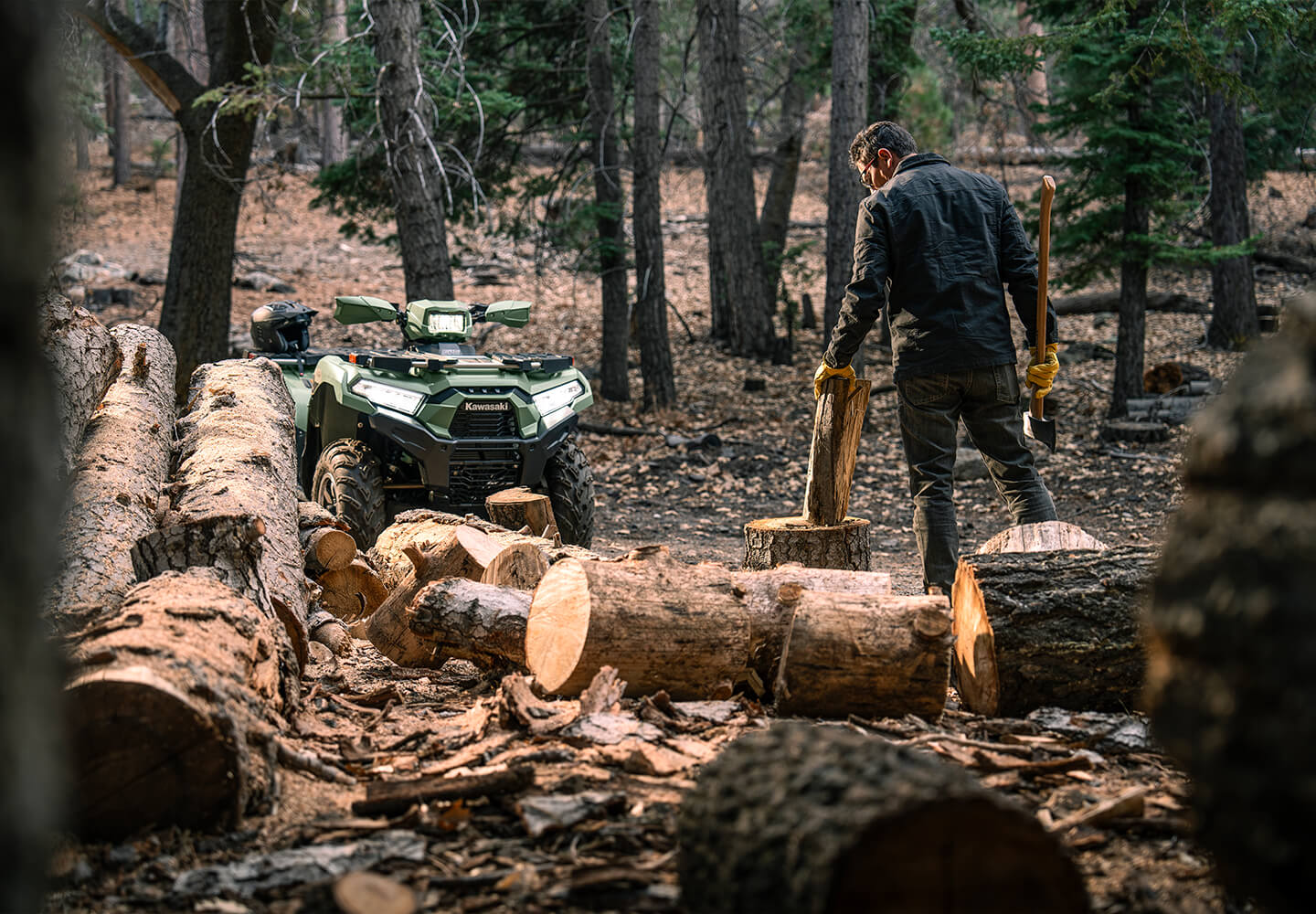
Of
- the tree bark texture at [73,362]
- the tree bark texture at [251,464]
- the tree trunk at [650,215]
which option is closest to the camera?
the tree bark texture at [251,464]

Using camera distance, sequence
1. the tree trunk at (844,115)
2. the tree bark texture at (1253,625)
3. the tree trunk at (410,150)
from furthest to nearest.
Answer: the tree trunk at (844,115) < the tree trunk at (410,150) < the tree bark texture at (1253,625)

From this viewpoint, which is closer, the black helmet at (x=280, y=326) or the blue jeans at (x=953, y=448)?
the blue jeans at (x=953, y=448)

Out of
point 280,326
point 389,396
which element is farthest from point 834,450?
point 280,326

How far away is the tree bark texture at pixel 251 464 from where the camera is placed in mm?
4246

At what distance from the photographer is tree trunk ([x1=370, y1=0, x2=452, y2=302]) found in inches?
371

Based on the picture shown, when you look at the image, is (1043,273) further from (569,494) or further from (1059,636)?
(569,494)

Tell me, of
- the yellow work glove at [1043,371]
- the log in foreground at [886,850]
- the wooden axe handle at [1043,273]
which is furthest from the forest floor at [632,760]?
the wooden axe handle at [1043,273]

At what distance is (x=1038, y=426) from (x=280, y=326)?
17.9ft

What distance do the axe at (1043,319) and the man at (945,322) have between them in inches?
1.7

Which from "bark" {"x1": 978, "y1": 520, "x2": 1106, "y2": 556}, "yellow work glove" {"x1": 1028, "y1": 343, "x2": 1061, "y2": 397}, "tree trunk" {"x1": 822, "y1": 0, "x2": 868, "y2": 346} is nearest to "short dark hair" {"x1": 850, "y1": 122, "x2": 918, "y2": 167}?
"yellow work glove" {"x1": 1028, "y1": 343, "x2": 1061, "y2": 397}

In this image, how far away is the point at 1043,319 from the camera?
17.1 ft

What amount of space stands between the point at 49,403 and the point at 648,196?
1154 centimetres

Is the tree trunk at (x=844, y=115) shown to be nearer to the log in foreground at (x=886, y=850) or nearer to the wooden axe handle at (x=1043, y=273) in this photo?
the wooden axe handle at (x=1043, y=273)

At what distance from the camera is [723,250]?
15.7 metres
